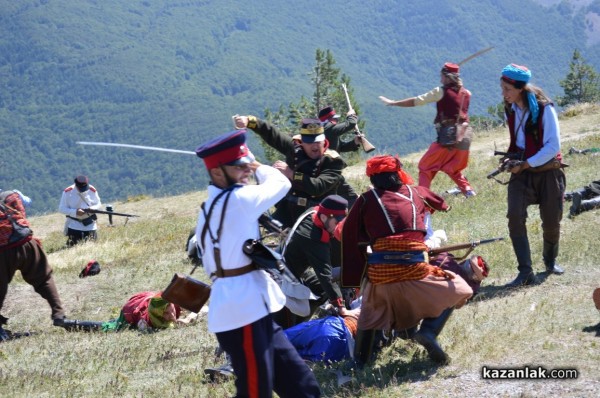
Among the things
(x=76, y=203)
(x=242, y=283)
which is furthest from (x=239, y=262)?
(x=76, y=203)

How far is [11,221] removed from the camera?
11.0 meters

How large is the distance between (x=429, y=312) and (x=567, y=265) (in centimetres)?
321

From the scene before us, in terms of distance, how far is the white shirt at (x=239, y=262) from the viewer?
5496 millimetres

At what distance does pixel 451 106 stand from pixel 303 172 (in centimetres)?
353

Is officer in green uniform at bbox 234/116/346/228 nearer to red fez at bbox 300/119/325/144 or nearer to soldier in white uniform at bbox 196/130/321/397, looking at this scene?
A: red fez at bbox 300/119/325/144

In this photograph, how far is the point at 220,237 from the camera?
5551 millimetres

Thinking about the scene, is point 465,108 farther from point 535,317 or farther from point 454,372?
point 454,372

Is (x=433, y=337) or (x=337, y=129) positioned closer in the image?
(x=433, y=337)

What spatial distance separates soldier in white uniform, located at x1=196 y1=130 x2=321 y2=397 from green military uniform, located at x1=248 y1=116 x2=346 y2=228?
11.3 feet

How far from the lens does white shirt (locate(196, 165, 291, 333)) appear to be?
216 inches

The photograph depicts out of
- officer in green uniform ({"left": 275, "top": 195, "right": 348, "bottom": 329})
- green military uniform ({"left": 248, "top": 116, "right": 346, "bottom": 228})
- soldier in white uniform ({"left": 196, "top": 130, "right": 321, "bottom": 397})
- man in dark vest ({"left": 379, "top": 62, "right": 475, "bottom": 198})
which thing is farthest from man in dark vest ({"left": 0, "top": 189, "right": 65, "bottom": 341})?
soldier in white uniform ({"left": 196, "top": 130, "right": 321, "bottom": 397})

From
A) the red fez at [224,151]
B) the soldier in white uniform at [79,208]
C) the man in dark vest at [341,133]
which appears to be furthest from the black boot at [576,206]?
the soldier in white uniform at [79,208]

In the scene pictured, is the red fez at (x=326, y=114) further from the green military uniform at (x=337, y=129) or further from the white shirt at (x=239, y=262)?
the white shirt at (x=239, y=262)

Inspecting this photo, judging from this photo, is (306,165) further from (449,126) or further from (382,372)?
(449,126)
